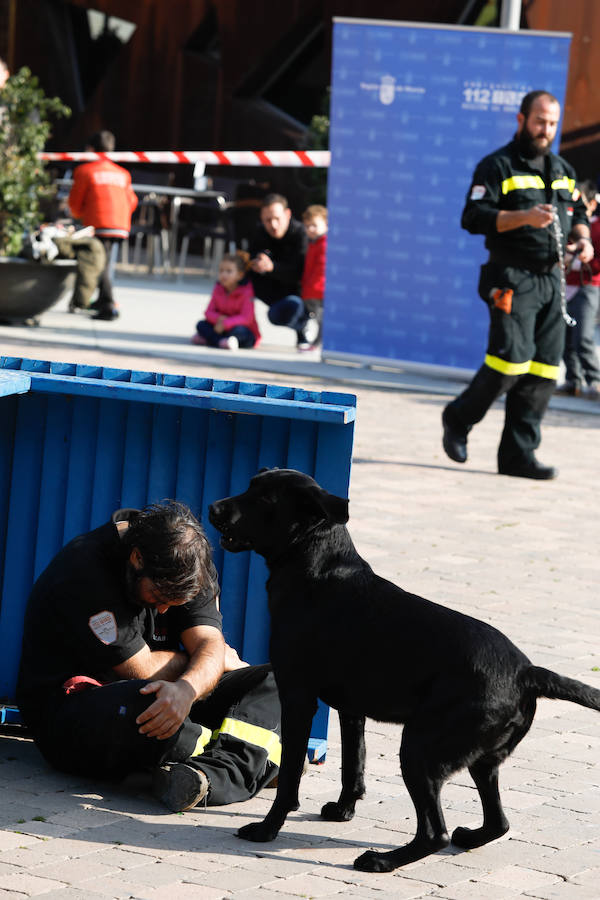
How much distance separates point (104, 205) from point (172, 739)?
36.9 feet

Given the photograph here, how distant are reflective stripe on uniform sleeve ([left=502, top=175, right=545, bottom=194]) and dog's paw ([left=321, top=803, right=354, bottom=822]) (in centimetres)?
492

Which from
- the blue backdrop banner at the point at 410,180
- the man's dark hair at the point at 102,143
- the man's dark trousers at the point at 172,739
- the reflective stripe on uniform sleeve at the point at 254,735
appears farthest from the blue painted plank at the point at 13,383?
the man's dark hair at the point at 102,143

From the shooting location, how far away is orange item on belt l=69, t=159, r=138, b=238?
47.8 ft

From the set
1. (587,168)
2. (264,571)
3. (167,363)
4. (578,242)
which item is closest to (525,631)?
(264,571)

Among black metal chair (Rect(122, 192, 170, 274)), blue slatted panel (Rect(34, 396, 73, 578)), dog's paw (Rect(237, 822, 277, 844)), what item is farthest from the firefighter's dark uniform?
black metal chair (Rect(122, 192, 170, 274))

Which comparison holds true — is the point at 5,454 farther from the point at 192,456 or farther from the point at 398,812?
the point at 398,812

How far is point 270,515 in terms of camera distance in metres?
3.65

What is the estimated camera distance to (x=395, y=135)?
488 inches

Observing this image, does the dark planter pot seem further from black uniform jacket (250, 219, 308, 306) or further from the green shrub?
black uniform jacket (250, 219, 308, 306)

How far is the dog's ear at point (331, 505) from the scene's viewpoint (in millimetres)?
3527

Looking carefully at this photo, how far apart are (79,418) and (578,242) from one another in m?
4.83

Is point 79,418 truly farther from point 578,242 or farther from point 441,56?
point 441,56

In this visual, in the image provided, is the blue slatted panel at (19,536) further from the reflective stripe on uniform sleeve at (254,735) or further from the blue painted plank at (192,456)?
the reflective stripe on uniform sleeve at (254,735)

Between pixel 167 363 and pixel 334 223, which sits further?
pixel 334 223
